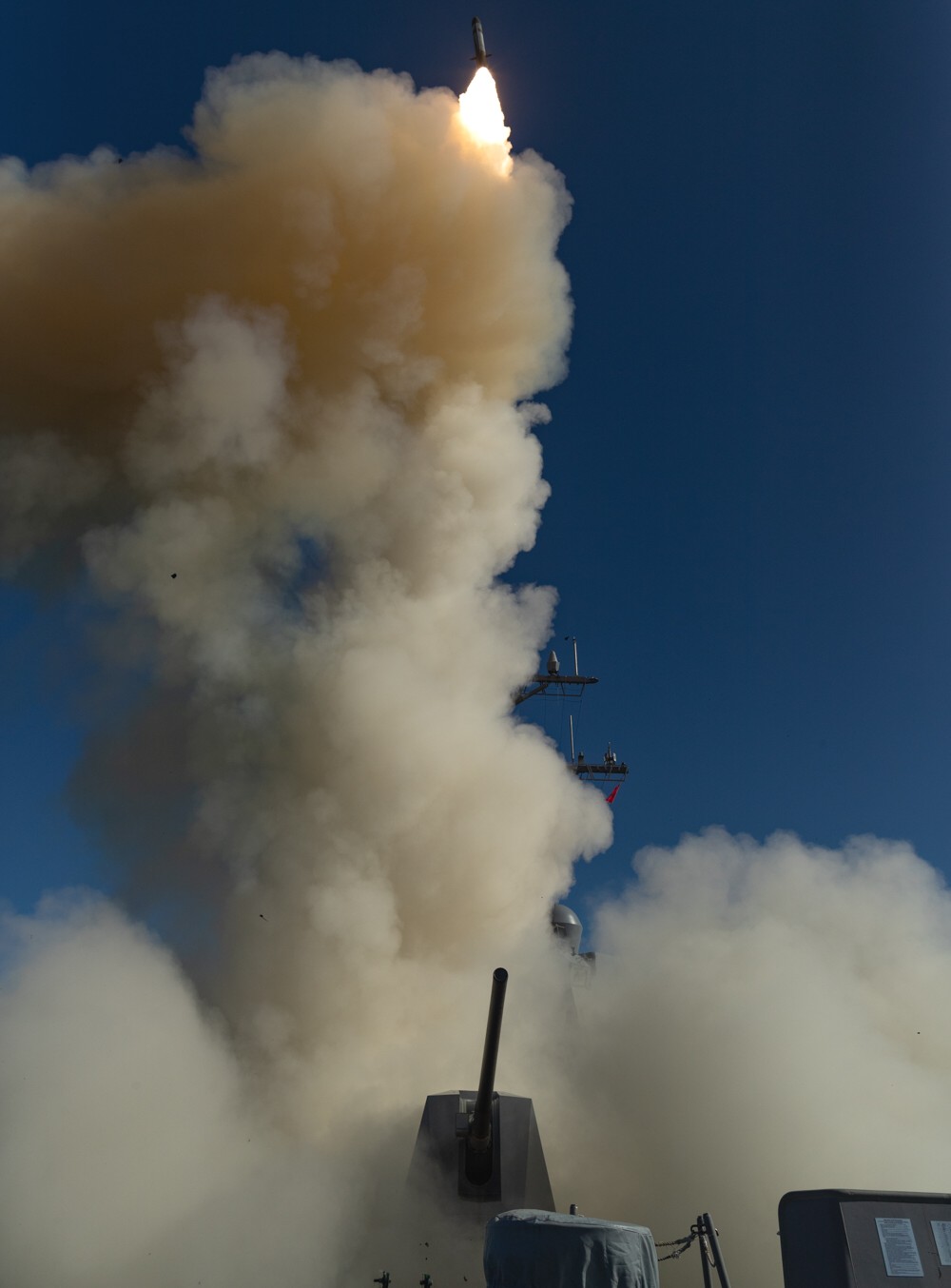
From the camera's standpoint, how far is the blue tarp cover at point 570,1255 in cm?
536

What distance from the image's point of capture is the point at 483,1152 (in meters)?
9.90

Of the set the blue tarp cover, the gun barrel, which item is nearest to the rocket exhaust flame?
the gun barrel

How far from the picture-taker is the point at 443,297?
1373cm

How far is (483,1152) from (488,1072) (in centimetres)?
85

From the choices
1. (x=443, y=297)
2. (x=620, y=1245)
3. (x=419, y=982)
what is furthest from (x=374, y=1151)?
(x=443, y=297)

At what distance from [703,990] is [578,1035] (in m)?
1.75

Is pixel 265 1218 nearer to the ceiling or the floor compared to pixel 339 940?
nearer to the floor

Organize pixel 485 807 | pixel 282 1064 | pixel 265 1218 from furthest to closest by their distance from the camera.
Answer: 1. pixel 485 807
2. pixel 282 1064
3. pixel 265 1218

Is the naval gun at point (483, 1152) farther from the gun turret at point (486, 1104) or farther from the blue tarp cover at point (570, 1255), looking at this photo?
the blue tarp cover at point (570, 1255)

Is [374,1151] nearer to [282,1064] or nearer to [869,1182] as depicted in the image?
[282,1064]

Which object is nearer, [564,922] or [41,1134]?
[41,1134]

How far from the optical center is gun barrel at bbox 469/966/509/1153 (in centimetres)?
979

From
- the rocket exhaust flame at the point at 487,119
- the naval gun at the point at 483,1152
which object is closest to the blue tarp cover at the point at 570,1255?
the naval gun at the point at 483,1152

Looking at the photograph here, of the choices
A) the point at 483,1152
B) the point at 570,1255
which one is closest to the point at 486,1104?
the point at 483,1152
